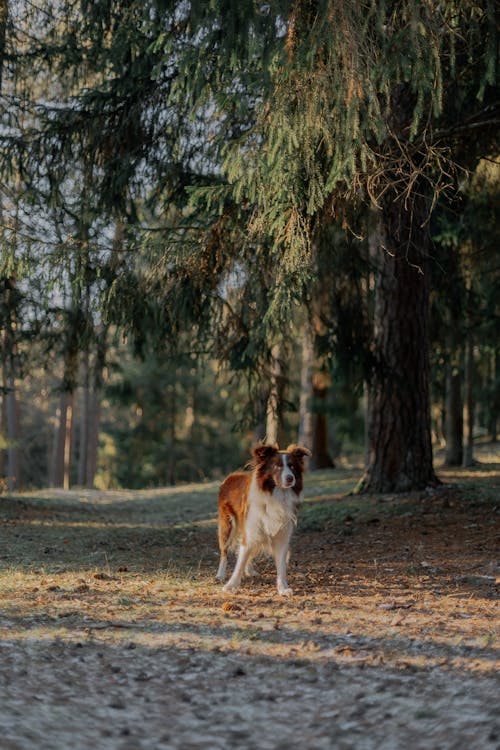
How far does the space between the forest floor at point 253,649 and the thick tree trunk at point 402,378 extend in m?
2.78

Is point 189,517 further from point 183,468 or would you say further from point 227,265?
point 183,468

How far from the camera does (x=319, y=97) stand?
22.9 ft

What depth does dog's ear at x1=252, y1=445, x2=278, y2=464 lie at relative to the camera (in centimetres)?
719

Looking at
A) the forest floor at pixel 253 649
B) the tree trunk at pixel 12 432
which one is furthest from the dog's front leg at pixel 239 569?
the tree trunk at pixel 12 432

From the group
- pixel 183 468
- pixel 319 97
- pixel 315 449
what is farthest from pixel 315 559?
pixel 183 468

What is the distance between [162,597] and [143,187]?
6151 mm

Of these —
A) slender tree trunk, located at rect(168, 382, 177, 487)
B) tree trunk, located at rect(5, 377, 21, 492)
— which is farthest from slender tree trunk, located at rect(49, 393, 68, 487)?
slender tree trunk, located at rect(168, 382, 177, 487)

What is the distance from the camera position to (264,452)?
23.7 ft

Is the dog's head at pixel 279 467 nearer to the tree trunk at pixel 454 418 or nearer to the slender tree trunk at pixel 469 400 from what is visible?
the slender tree trunk at pixel 469 400

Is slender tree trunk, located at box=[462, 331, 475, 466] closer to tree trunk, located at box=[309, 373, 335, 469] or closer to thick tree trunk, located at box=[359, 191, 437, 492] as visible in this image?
tree trunk, located at box=[309, 373, 335, 469]

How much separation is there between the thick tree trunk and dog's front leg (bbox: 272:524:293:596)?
6.06 meters

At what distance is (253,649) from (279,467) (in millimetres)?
2054

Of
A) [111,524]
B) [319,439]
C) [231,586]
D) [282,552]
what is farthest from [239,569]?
[319,439]

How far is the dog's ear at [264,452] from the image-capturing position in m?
7.19
